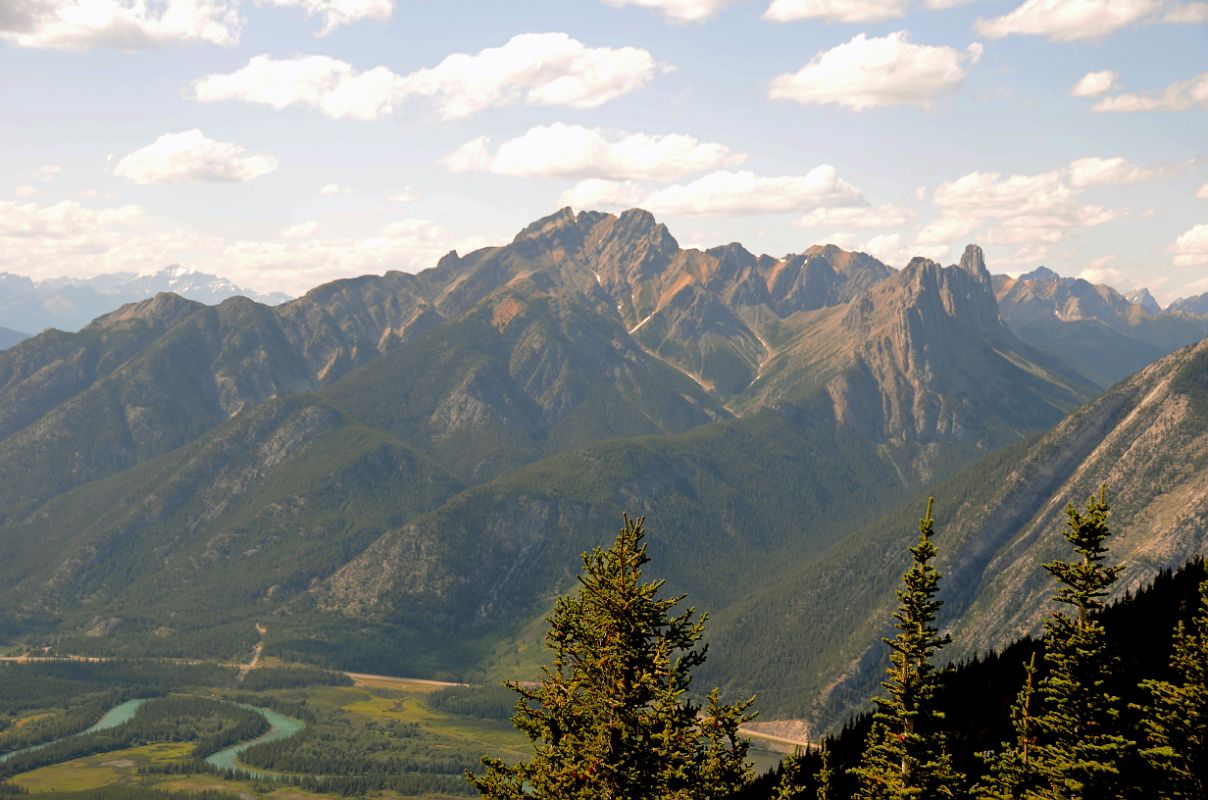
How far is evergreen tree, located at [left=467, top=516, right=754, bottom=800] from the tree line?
8 centimetres

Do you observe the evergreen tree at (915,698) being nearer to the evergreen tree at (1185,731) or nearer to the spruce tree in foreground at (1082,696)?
the spruce tree in foreground at (1082,696)

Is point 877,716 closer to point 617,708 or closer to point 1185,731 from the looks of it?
point 617,708

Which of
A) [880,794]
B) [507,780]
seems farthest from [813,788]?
[507,780]

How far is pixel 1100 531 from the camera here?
6900cm

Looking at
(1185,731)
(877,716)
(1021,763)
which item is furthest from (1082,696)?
(877,716)

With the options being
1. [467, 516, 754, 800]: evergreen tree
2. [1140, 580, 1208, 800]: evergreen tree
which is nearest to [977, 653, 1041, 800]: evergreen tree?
[1140, 580, 1208, 800]: evergreen tree

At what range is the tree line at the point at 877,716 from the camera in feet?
213

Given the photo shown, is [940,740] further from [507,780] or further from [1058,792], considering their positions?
[507,780]

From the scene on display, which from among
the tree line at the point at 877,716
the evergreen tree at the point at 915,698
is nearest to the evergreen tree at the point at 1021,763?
the tree line at the point at 877,716

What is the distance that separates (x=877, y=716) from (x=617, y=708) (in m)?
17.5

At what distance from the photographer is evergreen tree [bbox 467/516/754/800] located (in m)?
64.6

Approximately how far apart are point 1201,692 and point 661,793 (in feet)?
109

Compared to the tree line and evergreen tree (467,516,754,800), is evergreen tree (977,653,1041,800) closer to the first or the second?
the tree line

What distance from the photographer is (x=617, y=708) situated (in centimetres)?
6469
